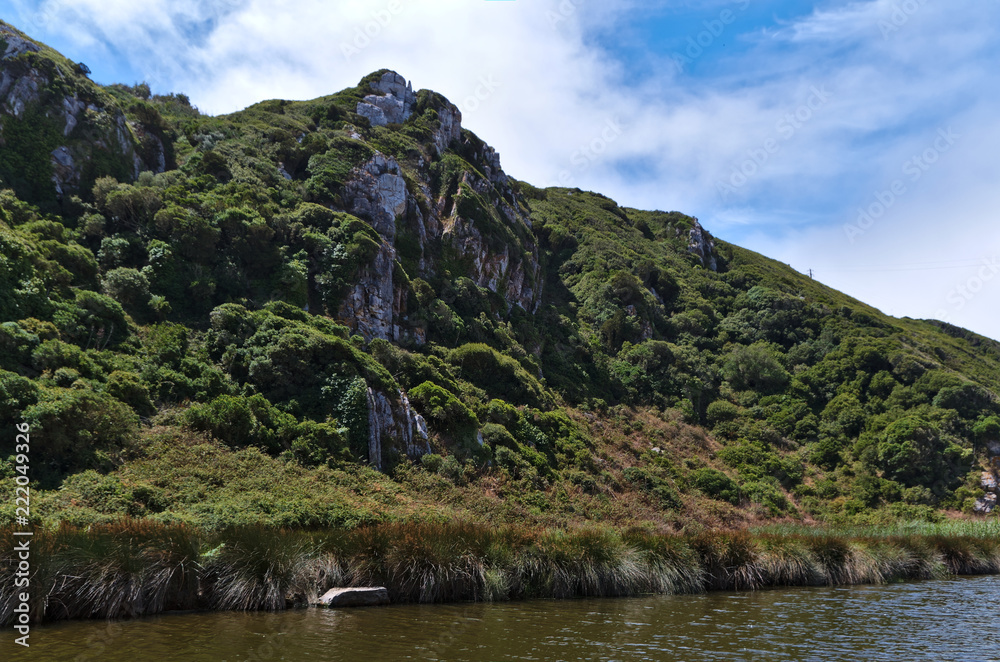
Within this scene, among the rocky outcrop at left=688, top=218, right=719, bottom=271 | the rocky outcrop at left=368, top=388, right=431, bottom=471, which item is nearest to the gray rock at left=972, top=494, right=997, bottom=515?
the rocky outcrop at left=368, top=388, right=431, bottom=471

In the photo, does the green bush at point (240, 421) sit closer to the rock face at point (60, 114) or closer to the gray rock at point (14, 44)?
the rock face at point (60, 114)

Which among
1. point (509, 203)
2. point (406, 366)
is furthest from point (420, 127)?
point (406, 366)

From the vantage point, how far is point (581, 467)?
44.3 meters

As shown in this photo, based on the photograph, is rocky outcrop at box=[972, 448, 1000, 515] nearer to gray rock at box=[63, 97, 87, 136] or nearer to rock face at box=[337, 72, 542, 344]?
rock face at box=[337, 72, 542, 344]

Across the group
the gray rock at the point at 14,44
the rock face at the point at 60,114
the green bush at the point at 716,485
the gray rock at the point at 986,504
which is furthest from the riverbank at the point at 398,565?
the gray rock at the point at 14,44

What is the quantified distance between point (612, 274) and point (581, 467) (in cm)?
4285

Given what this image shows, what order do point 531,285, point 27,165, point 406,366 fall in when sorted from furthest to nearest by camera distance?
point 531,285 → point 406,366 → point 27,165

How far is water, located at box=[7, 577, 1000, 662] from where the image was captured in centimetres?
1036

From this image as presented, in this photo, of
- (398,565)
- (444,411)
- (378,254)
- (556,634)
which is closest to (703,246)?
(378,254)

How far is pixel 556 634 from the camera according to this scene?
12258mm

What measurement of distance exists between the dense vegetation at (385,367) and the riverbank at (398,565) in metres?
8.13

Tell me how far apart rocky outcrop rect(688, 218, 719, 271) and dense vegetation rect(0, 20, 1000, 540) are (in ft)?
52.1

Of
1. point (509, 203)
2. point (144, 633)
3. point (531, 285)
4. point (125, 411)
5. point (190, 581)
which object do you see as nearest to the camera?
point (144, 633)

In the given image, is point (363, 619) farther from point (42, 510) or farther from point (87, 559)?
point (42, 510)
